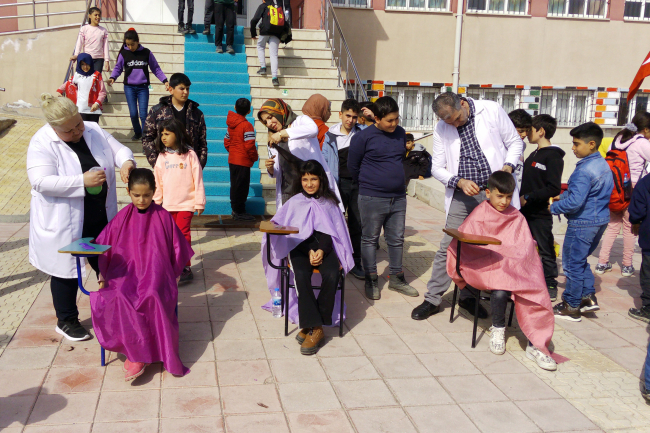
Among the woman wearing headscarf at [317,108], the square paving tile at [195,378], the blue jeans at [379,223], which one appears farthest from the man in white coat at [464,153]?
the square paving tile at [195,378]

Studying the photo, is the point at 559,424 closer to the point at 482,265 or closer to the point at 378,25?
the point at 482,265

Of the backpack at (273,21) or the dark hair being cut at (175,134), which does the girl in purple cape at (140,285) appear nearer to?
the dark hair being cut at (175,134)

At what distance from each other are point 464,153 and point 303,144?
4.64 feet

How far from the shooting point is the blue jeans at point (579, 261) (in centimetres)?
491

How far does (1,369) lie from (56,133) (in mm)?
1616

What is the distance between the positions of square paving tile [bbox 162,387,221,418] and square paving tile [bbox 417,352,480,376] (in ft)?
4.86

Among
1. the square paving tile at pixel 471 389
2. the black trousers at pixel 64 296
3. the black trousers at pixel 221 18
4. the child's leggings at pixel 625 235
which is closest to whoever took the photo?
the square paving tile at pixel 471 389

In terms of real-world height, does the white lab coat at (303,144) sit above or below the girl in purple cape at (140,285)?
above

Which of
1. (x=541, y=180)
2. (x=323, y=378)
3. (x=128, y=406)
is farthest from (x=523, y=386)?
(x=128, y=406)

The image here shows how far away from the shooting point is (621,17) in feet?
47.5

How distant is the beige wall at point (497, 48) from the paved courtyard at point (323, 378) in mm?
9653

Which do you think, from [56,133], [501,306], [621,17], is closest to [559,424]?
[501,306]

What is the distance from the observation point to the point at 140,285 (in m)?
3.80

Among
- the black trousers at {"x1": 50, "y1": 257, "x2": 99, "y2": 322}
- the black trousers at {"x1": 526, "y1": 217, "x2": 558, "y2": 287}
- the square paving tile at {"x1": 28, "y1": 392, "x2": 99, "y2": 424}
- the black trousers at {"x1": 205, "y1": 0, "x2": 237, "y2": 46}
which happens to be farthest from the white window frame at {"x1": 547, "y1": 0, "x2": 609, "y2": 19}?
the square paving tile at {"x1": 28, "y1": 392, "x2": 99, "y2": 424}
